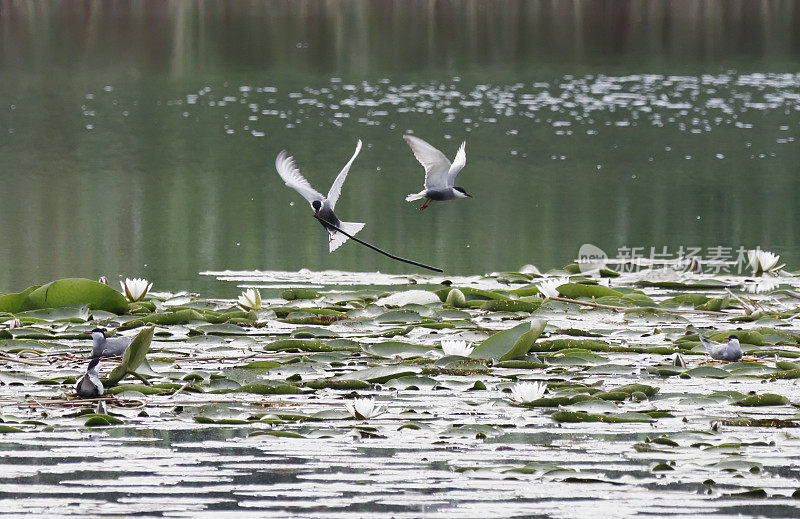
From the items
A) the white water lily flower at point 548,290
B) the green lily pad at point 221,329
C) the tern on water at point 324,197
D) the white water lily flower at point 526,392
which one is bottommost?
the white water lily flower at point 526,392

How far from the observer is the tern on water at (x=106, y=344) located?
556cm

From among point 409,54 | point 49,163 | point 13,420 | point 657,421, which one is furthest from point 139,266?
point 409,54

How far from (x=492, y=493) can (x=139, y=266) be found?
7073 mm

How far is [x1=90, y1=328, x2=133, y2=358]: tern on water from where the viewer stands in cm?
556

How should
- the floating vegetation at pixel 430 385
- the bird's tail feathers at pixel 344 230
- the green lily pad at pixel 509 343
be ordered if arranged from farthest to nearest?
the bird's tail feathers at pixel 344 230, the green lily pad at pixel 509 343, the floating vegetation at pixel 430 385

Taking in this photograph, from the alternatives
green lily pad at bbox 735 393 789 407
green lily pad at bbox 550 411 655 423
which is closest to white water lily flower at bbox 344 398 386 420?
green lily pad at bbox 550 411 655 423

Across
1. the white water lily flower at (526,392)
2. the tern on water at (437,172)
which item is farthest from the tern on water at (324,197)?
the white water lily flower at (526,392)

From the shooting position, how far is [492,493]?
3.93 metres

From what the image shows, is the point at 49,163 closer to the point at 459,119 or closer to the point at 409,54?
the point at 459,119

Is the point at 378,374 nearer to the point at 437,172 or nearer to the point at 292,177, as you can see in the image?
the point at 292,177

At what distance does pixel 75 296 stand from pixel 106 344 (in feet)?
4.94

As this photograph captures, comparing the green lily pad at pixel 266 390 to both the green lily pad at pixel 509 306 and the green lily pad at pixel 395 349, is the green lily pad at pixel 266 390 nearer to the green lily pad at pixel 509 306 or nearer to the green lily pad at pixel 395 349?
the green lily pad at pixel 395 349

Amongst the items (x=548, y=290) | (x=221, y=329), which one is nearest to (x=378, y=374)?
(x=221, y=329)

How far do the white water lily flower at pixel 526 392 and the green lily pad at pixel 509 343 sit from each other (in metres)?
0.71
